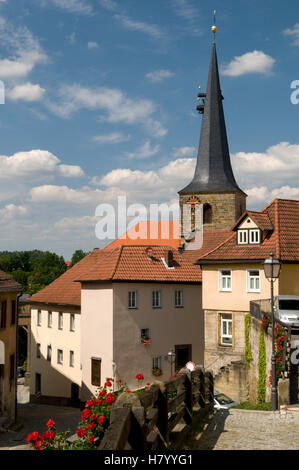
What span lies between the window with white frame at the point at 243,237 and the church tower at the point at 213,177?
29705 mm

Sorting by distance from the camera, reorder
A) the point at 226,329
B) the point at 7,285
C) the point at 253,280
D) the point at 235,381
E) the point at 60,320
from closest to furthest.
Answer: the point at 235,381
the point at 253,280
the point at 226,329
the point at 7,285
the point at 60,320

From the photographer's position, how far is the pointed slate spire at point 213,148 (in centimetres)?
6253

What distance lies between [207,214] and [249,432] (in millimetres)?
52445

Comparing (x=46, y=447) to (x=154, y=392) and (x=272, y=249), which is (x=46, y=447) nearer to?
(x=154, y=392)

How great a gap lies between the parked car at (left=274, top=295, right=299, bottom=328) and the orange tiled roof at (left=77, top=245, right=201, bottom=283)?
42.9 ft

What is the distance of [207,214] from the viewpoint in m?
63.5

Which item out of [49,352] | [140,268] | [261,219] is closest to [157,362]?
[140,268]

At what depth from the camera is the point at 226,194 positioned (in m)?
61.9

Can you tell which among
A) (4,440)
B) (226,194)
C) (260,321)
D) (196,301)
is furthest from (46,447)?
(226,194)

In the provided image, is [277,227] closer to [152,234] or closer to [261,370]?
[261,370]

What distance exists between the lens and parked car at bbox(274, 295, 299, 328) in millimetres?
23688

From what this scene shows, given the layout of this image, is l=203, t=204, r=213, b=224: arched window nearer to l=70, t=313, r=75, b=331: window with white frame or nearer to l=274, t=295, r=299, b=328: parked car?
l=70, t=313, r=75, b=331: window with white frame

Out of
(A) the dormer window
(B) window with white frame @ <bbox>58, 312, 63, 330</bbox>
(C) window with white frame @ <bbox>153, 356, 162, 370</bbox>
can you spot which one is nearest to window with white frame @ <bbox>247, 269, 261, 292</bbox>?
(A) the dormer window

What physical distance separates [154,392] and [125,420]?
1.88 m
